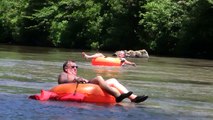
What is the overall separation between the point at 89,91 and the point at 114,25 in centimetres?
4634

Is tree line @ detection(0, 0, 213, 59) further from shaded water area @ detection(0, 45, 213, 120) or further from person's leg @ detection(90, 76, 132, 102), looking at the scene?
person's leg @ detection(90, 76, 132, 102)

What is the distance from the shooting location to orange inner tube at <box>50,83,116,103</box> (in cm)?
1428

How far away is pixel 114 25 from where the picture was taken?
6041 cm

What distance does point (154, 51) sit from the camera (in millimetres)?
53812

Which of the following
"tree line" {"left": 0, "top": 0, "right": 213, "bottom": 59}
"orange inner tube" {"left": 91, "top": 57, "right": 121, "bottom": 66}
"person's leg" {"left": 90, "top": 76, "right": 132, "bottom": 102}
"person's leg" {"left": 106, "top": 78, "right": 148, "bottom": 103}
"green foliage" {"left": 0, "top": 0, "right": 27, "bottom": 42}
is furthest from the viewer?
"green foliage" {"left": 0, "top": 0, "right": 27, "bottom": 42}

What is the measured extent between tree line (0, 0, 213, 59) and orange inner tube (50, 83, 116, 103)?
32.7m

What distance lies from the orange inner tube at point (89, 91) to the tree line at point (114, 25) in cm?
3273

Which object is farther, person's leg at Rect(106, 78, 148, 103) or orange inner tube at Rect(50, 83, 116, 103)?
person's leg at Rect(106, 78, 148, 103)

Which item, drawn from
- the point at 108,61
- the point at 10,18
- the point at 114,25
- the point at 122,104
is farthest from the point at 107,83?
the point at 10,18

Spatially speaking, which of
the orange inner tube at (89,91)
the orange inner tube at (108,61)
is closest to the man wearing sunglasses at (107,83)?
the orange inner tube at (89,91)

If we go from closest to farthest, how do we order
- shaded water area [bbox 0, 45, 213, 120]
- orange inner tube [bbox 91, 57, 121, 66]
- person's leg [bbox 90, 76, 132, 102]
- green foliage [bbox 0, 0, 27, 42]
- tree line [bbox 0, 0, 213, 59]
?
shaded water area [bbox 0, 45, 213, 120], person's leg [bbox 90, 76, 132, 102], orange inner tube [bbox 91, 57, 121, 66], tree line [bbox 0, 0, 213, 59], green foliage [bbox 0, 0, 27, 42]

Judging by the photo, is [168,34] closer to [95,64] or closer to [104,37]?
[104,37]

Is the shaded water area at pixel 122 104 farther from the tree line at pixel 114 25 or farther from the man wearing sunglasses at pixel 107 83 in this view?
the tree line at pixel 114 25

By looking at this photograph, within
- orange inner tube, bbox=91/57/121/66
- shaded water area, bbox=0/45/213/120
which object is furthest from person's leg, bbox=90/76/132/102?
orange inner tube, bbox=91/57/121/66
